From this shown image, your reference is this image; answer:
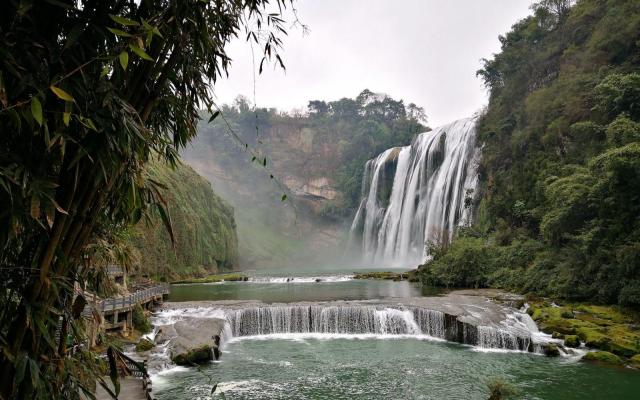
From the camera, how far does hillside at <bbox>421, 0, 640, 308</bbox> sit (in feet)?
50.8

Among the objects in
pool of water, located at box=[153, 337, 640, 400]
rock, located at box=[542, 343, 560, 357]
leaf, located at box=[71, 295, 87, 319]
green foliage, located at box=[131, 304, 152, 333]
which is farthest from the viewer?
green foliage, located at box=[131, 304, 152, 333]

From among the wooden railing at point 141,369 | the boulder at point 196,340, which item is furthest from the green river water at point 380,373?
the wooden railing at point 141,369

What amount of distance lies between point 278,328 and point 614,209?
12.6 metres

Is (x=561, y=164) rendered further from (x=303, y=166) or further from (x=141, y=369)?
(x=303, y=166)

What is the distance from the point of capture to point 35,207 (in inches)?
71.7

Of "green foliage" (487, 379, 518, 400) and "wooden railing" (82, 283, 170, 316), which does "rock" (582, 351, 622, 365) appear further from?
"wooden railing" (82, 283, 170, 316)

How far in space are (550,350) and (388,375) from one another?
5.11 metres

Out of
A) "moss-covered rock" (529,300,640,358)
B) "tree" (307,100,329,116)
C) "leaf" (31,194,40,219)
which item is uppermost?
"tree" (307,100,329,116)

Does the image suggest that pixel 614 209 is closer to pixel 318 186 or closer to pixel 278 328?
pixel 278 328

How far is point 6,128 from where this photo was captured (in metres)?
2.09

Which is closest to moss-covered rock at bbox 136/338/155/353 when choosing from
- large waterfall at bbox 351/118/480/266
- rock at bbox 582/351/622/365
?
rock at bbox 582/351/622/365

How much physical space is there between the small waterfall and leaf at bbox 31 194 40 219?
14755 millimetres

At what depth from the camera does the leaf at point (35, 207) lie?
1.79 meters

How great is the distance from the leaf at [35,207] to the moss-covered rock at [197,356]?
11001 millimetres
